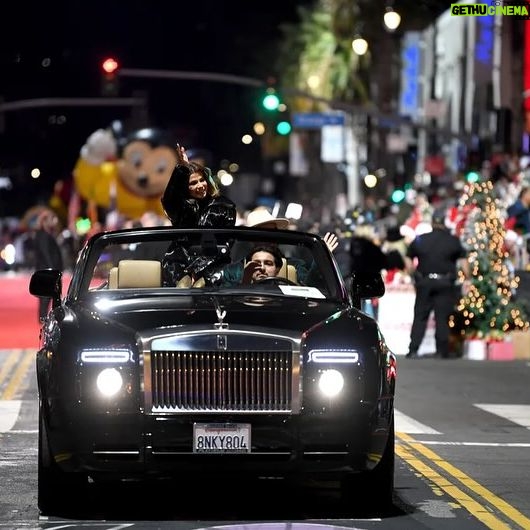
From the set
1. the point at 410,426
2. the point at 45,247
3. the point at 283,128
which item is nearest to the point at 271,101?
the point at 283,128

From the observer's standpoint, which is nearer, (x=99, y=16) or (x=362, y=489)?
(x=362, y=489)

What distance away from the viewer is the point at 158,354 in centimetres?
973

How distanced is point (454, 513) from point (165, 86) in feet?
352

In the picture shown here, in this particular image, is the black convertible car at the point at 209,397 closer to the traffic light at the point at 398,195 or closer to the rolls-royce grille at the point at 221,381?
the rolls-royce grille at the point at 221,381

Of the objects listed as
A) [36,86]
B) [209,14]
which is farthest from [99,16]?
[209,14]

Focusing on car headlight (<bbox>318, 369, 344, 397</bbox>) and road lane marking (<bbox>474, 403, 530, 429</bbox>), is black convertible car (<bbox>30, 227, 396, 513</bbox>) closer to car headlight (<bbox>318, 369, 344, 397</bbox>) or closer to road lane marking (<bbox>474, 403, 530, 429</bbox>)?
car headlight (<bbox>318, 369, 344, 397</bbox>)

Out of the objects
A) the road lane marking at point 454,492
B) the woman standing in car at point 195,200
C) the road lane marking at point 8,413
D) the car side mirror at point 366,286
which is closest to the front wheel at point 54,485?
the road lane marking at point 454,492

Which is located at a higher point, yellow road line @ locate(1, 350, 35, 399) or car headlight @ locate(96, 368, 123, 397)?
car headlight @ locate(96, 368, 123, 397)

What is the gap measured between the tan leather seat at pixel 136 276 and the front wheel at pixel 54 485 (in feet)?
4.21

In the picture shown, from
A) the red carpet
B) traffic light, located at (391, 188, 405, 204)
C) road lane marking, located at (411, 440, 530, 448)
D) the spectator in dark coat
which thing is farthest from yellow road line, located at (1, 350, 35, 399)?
traffic light, located at (391, 188, 405, 204)

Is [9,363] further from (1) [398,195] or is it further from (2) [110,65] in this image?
(1) [398,195]

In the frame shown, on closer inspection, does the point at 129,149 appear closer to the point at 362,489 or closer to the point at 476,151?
the point at 476,151

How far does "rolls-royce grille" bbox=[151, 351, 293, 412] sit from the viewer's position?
383 inches

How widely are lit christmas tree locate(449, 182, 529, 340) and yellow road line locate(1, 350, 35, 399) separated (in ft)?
18.7
